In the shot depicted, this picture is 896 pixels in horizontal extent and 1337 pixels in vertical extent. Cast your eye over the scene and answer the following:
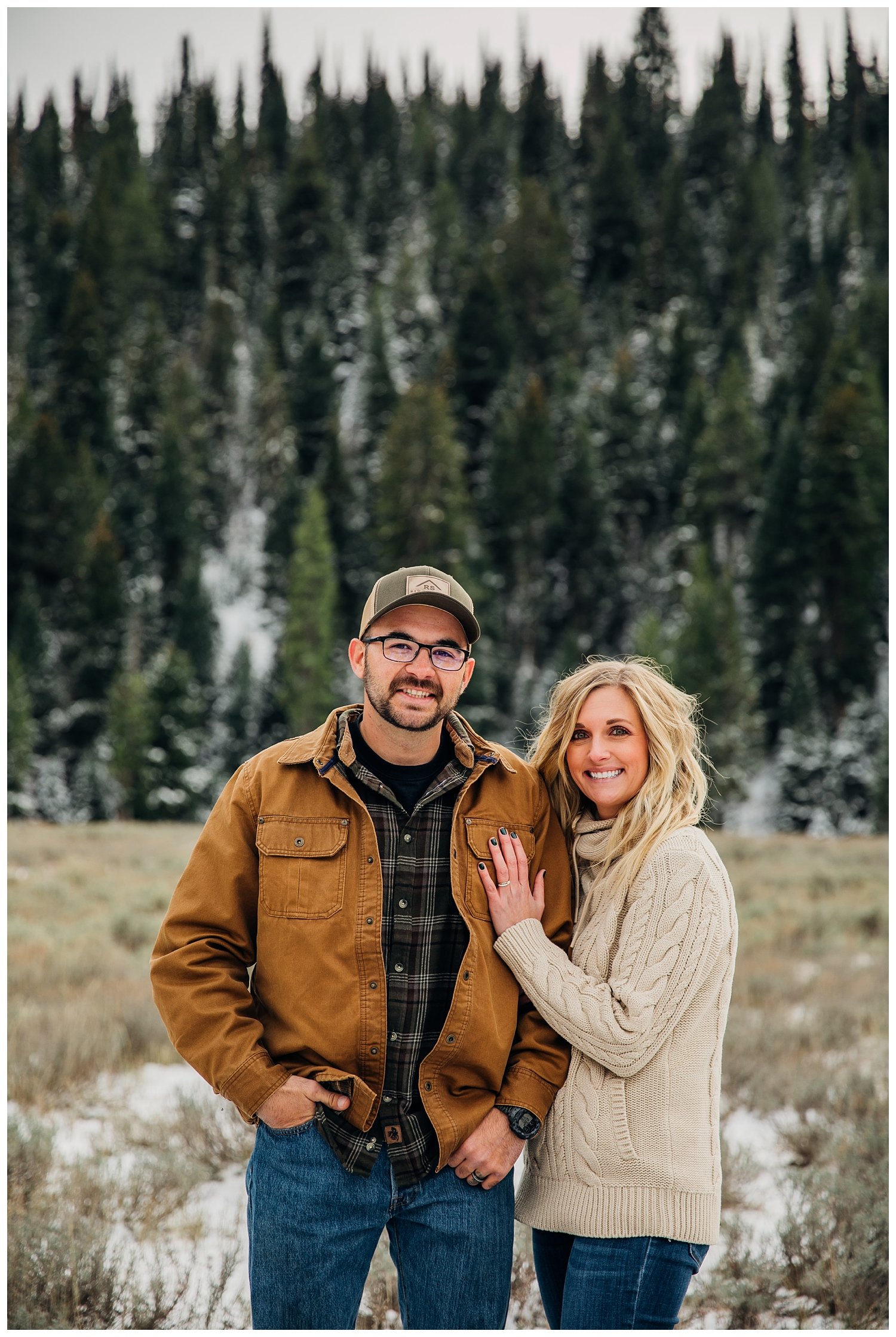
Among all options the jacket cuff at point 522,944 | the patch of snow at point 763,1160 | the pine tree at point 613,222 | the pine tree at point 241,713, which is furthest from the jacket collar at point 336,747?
the pine tree at point 613,222

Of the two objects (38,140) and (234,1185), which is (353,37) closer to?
(38,140)

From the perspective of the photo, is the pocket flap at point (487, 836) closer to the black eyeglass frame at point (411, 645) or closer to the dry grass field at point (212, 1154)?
the black eyeglass frame at point (411, 645)

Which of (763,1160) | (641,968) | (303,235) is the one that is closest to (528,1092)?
(641,968)

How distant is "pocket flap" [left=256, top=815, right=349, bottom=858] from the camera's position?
2725mm

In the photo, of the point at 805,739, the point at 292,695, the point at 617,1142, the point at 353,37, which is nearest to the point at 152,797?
the point at 292,695

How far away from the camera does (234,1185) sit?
5.46 m

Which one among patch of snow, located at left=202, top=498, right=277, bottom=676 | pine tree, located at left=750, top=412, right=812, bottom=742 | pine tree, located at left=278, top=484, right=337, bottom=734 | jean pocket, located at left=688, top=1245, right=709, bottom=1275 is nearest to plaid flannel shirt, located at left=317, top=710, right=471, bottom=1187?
jean pocket, located at left=688, top=1245, right=709, bottom=1275

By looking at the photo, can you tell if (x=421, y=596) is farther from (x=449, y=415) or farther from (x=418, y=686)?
(x=449, y=415)

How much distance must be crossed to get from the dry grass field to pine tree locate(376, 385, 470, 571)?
3726 cm

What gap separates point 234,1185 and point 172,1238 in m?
0.63

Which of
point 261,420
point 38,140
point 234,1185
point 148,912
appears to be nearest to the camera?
point 234,1185

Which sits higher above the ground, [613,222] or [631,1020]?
[613,222]

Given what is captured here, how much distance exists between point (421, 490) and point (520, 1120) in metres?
47.7

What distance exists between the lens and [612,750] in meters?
2.84
